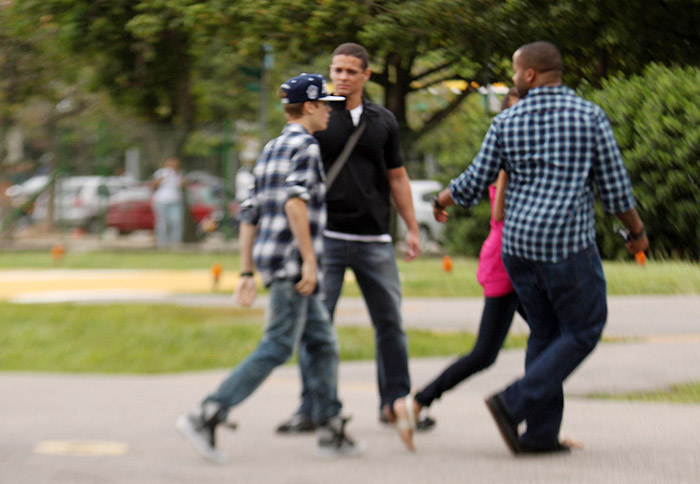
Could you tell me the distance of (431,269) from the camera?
1555 centimetres

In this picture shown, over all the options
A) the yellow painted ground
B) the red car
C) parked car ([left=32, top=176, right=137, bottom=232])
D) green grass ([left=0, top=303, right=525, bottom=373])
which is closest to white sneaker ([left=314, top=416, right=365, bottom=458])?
green grass ([left=0, top=303, right=525, bottom=373])

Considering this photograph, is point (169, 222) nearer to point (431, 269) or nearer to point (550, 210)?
point (431, 269)

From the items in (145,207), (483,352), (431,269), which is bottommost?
(145,207)

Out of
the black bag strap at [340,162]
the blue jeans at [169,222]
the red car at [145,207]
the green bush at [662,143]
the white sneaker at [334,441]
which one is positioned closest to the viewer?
the white sneaker at [334,441]

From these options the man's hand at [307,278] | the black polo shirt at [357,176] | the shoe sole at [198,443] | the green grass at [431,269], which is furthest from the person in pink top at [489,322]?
the green grass at [431,269]

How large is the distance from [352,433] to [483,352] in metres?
0.79

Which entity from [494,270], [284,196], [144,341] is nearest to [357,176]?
[284,196]

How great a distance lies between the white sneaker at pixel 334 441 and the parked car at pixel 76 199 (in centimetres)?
1945

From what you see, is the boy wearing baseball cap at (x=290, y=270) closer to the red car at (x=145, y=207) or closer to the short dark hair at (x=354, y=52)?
the short dark hair at (x=354, y=52)

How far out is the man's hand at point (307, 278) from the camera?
5.30 metres

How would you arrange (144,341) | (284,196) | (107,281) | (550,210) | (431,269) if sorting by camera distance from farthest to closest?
(107,281), (431,269), (144,341), (284,196), (550,210)

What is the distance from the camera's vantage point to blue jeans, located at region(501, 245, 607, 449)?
5.19 m

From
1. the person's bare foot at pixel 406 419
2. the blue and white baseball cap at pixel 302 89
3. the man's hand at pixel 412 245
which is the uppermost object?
the blue and white baseball cap at pixel 302 89

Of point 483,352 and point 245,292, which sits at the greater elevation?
point 245,292
